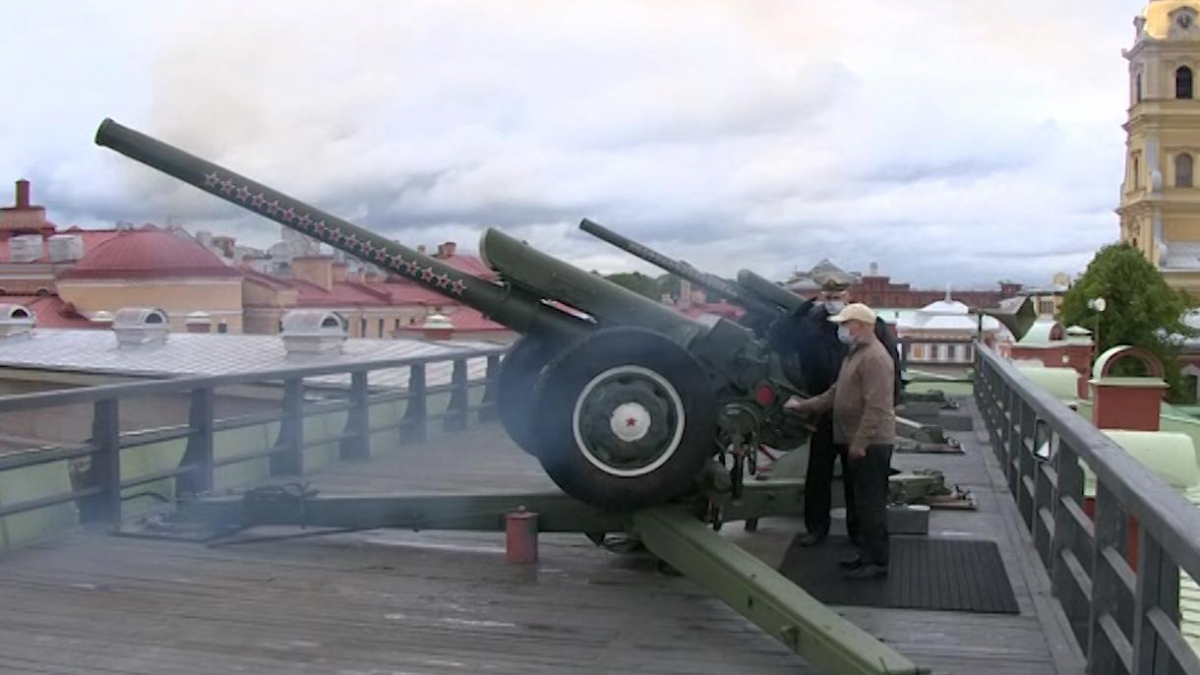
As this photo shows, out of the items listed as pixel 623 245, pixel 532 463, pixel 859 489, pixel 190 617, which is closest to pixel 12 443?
pixel 532 463

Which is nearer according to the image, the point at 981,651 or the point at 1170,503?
the point at 1170,503

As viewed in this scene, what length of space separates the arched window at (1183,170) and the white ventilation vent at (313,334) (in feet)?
245

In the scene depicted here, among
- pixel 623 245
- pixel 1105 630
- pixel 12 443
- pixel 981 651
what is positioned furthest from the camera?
pixel 12 443

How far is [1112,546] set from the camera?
473cm

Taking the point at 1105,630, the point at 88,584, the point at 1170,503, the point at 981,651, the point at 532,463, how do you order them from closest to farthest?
1. the point at 1170,503
2. the point at 1105,630
3. the point at 981,651
4. the point at 88,584
5. the point at 532,463

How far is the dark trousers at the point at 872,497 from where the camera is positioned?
6.50 m

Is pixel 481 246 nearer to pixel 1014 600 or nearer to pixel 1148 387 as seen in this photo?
pixel 1014 600

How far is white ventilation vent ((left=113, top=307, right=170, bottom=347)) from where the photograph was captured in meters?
21.7

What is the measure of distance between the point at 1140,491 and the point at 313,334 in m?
15.1

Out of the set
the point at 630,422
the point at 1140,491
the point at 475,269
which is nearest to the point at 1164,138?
the point at 475,269

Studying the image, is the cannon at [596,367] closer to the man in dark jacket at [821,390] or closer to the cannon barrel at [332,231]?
the cannon barrel at [332,231]

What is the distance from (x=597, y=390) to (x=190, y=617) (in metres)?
2.05

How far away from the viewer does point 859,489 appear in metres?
6.52

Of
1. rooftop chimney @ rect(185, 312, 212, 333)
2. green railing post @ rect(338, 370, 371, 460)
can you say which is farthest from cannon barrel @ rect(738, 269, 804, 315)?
rooftop chimney @ rect(185, 312, 212, 333)
